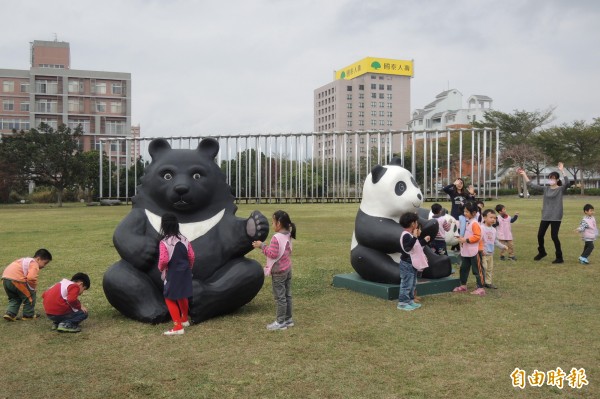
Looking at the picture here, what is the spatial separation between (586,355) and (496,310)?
1589 millimetres

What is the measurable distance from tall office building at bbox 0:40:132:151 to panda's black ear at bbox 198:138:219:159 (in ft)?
175

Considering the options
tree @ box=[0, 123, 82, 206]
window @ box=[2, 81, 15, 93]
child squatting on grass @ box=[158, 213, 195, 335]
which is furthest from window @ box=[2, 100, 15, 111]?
child squatting on grass @ box=[158, 213, 195, 335]

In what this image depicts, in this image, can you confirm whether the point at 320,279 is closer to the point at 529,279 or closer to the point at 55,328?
the point at 529,279

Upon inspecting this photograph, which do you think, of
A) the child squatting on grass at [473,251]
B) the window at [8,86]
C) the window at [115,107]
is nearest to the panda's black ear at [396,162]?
the child squatting on grass at [473,251]

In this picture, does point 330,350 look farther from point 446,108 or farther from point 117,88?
point 446,108

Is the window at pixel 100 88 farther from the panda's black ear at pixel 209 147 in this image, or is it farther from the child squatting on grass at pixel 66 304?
the child squatting on grass at pixel 66 304

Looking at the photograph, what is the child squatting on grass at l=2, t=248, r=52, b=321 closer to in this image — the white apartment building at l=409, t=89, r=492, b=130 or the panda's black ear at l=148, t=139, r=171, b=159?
the panda's black ear at l=148, t=139, r=171, b=159

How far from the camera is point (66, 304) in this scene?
5.20m

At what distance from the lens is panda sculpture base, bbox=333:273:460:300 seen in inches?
258

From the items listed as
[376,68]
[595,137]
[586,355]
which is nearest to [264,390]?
[586,355]

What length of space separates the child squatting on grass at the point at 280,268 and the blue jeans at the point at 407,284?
1499 mm

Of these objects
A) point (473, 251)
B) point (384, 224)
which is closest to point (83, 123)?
point (384, 224)

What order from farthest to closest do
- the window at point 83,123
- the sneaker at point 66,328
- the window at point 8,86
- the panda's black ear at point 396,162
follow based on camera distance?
the window at point 8,86
the window at point 83,123
the panda's black ear at point 396,162
the sneaker at point 66,328

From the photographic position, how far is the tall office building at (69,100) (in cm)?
5478
